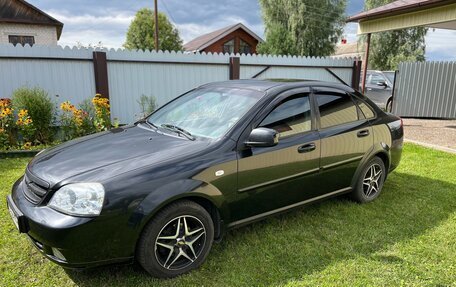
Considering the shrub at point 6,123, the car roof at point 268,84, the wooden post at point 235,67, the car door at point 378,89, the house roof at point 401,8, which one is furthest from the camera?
the car door at point 378,89

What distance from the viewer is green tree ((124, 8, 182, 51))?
106 feet

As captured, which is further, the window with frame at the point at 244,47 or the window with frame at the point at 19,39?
the window with frame at the point at 244,47

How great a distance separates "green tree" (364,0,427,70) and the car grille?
2881 cm

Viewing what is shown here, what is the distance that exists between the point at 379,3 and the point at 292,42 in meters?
7.95

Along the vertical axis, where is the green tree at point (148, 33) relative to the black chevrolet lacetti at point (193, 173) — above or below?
above

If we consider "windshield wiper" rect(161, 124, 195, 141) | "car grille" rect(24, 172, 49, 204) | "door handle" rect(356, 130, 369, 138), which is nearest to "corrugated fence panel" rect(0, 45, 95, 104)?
"windshield wiper" rect(161, 124, 195, 141)

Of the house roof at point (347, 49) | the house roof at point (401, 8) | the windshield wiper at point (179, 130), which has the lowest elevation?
the windshield wiper at point (179, 130)

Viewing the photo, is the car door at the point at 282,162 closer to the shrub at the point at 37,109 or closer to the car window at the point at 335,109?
the car window at the point at 335,109

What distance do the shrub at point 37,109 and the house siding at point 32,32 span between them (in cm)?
1277

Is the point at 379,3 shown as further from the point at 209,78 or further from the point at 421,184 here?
the point at 421,184

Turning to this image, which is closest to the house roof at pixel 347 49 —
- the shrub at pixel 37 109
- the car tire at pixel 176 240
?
the shrub at pixel 37 109

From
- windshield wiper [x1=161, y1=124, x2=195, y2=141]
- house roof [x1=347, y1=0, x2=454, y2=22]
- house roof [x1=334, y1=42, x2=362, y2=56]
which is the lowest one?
windshield wiper [x1=161, y1=124, x2=195, y2=141]

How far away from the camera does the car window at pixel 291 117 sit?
3234 millimetres

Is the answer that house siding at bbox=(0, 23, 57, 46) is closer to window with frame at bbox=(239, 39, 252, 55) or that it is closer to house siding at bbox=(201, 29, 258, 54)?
house siding at bbox=(201, 29, 258, 54)
